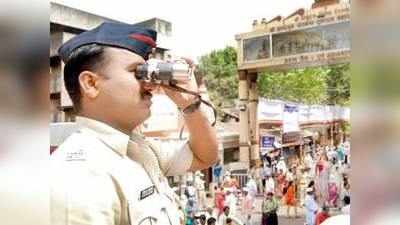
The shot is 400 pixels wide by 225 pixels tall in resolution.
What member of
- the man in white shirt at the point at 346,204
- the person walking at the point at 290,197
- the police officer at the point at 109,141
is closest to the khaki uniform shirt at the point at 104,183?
the police officer at the point at 109,141

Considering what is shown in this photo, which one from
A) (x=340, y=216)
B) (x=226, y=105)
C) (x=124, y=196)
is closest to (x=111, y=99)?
(x=124, y=196)

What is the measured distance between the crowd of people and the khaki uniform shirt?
18 centimetres

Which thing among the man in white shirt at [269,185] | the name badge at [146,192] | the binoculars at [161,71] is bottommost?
the man in white shirt at [269,185]

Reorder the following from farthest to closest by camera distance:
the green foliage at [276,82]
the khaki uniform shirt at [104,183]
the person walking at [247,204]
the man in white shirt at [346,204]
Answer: the person walking at [247,204] < the green foliage at [276,82] < the khaki uniform shirt at [104,183] < the man in white shirt at [346,204]

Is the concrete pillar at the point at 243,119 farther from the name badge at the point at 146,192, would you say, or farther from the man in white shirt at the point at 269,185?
the name badge at the point at 146,192

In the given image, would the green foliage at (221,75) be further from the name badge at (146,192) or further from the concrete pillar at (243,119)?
the name badge at (146,192)

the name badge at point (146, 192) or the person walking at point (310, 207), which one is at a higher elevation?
the name badge at point (146, 192)

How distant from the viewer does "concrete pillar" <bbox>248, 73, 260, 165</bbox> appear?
1.17 m

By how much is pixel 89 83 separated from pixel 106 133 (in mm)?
105

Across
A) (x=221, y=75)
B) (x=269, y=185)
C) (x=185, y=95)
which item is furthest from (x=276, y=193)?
(x=185, y=95)

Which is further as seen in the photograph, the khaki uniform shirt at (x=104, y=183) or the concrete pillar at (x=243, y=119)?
the concrete pillar at (x=243, y=119)

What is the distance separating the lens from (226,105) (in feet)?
3.73

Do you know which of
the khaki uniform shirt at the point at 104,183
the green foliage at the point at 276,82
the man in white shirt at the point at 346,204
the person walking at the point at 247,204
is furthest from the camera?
the person walking at the point at 247,204

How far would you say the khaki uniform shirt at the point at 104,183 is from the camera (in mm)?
781
